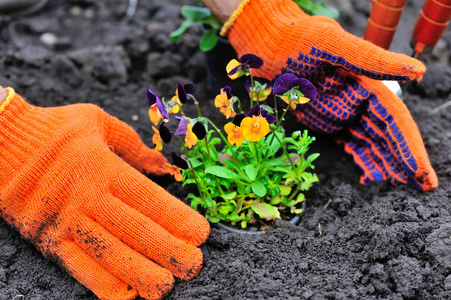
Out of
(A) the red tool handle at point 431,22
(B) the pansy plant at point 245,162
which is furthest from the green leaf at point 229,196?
(A) the red tool handle at point 431,22

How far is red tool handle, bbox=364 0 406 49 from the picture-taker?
179 cm

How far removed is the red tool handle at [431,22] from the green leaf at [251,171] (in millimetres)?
947

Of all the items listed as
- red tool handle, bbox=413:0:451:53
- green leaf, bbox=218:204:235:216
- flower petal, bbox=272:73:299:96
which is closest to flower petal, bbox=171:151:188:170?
green leaf, bbox=218:204:235:216

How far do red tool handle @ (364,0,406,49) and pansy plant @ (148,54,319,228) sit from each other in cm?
57

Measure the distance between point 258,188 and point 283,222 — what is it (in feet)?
0.53

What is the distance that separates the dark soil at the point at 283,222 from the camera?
1319 millimetres

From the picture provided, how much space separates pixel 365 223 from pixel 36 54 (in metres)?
1.91

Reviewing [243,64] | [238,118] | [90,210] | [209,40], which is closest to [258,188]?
[238,118]

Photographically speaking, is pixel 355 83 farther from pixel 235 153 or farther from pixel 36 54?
pixel 36 54

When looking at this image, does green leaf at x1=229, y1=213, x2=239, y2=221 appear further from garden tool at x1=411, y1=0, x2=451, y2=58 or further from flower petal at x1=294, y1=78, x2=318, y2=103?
garden tool at x1=411, y1=0, x2=451, y2=58

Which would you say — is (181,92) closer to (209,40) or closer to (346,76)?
(346,76)

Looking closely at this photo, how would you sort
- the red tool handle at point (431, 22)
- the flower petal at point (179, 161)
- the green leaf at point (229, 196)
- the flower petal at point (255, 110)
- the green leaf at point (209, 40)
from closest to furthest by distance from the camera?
the flower petal at point (255, 110), the flower petal at point (179, 161), the green leaf at point (229, 196), the red tool handle at point (431, 22), the green leaf at point (209, 40)

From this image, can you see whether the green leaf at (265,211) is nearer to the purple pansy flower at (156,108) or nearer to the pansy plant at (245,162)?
Answer: the pansy plant at (245,162)

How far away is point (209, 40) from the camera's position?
2.07 metres
